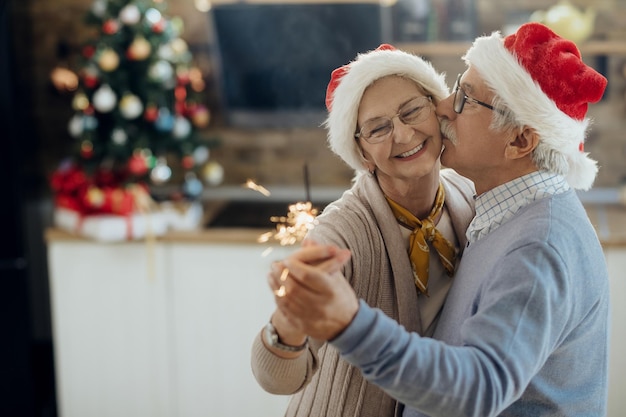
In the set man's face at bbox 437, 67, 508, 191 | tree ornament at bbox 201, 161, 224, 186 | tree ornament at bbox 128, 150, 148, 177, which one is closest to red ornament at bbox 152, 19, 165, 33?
tree ornament at bbox 128, 150, 148, 177

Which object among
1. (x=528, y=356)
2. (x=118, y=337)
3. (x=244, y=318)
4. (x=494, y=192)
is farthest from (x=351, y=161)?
(x=118, y=337)

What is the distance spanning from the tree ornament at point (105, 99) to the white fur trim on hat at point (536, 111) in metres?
2.20

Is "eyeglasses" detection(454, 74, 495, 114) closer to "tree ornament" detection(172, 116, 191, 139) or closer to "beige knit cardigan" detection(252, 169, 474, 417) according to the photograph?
"beige knit cardigan" detection(252, 169, 474, 417)

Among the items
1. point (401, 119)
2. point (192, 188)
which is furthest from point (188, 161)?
point (401, 119)

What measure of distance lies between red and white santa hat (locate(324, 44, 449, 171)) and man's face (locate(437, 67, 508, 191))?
0.32 feet

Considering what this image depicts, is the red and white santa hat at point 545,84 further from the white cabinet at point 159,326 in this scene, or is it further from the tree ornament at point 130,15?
the tree ornament at point 130,15

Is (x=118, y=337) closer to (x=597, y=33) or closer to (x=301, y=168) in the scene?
(x=301, y=168)

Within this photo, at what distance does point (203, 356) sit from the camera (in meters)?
3.67

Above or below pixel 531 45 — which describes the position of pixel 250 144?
below

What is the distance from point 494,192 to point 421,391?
1.58 feet

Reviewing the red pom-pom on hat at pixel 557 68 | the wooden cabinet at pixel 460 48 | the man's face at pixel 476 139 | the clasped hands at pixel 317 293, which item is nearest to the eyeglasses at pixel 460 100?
the man's face at pixel 476 139

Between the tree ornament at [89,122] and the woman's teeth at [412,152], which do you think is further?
the tree ornament at [89,122]

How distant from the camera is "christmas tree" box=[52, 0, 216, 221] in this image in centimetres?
351

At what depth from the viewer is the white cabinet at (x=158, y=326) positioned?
3598 mm
